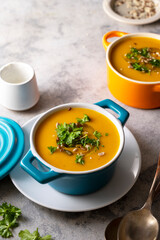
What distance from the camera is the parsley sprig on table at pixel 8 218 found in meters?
1.11

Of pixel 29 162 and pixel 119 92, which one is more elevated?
pixel 29 162

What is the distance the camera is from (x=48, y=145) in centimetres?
118

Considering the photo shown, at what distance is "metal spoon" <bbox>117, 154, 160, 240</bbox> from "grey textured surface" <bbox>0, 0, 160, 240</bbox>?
74 mm

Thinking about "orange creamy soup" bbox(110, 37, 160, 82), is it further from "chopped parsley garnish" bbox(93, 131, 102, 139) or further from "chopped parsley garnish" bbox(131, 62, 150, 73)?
"chopped parsley garnish" bbox(93, 131, 102, 139)

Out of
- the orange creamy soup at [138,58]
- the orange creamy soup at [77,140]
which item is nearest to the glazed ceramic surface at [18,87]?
the orange creamy soup at [77,140]

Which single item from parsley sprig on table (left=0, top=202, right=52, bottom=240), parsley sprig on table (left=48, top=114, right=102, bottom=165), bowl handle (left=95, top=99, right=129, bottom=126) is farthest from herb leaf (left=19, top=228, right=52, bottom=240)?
bowl handle (left=95, top=99, right=129, bottom=126)

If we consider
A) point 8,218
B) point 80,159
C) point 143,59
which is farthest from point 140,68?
point 8,218

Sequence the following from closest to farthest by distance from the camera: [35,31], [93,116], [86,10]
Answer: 1. [93,116]
2. [35,31]
3. [86,10]

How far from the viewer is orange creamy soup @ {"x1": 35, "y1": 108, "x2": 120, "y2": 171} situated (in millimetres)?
1131

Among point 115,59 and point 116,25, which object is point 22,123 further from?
point 116,25

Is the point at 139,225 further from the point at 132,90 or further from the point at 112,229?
the point at 132,90

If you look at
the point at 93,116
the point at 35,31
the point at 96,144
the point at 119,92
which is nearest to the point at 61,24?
the point at 35,31

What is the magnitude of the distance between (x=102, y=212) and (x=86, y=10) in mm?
1326

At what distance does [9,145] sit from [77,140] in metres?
0.25
